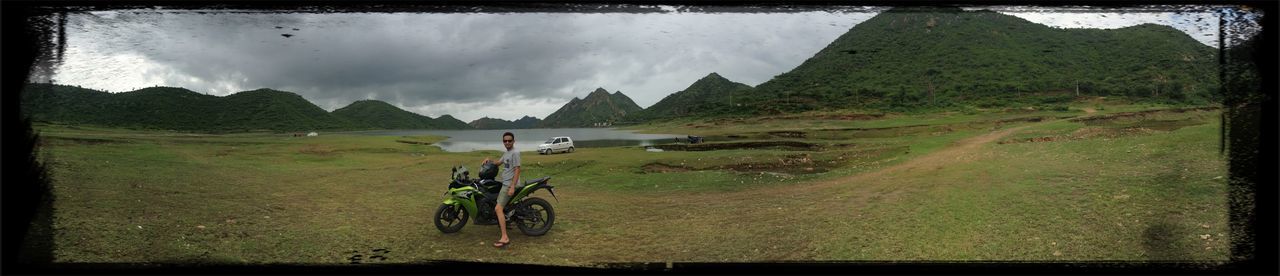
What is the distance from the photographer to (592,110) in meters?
4.69

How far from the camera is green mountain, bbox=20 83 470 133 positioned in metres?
4.37

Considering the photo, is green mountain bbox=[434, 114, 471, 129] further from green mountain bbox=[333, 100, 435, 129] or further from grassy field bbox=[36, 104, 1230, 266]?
grassy field bbox=[36, 104, 1230, 266]

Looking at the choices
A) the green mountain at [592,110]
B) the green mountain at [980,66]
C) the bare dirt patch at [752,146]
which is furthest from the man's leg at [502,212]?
the bare dirt patch at [752,146]

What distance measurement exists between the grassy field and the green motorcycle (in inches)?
6.8

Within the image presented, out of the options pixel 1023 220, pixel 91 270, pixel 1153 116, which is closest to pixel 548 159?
pixel 91 270

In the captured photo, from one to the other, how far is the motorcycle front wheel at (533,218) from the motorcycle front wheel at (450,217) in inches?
27.3

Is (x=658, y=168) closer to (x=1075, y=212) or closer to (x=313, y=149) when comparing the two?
(x=313, y=149)

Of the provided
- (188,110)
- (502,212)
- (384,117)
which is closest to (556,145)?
(502,212)

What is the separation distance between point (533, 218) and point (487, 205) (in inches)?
22.1

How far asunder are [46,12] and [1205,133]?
11.1 metres

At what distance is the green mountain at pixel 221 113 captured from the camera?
4371 millimetres

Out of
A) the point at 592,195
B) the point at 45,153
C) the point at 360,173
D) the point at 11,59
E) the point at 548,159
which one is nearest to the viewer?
the point at 11,59

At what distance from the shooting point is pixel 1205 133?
454cm

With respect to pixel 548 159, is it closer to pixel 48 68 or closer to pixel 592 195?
pixel 592 195
